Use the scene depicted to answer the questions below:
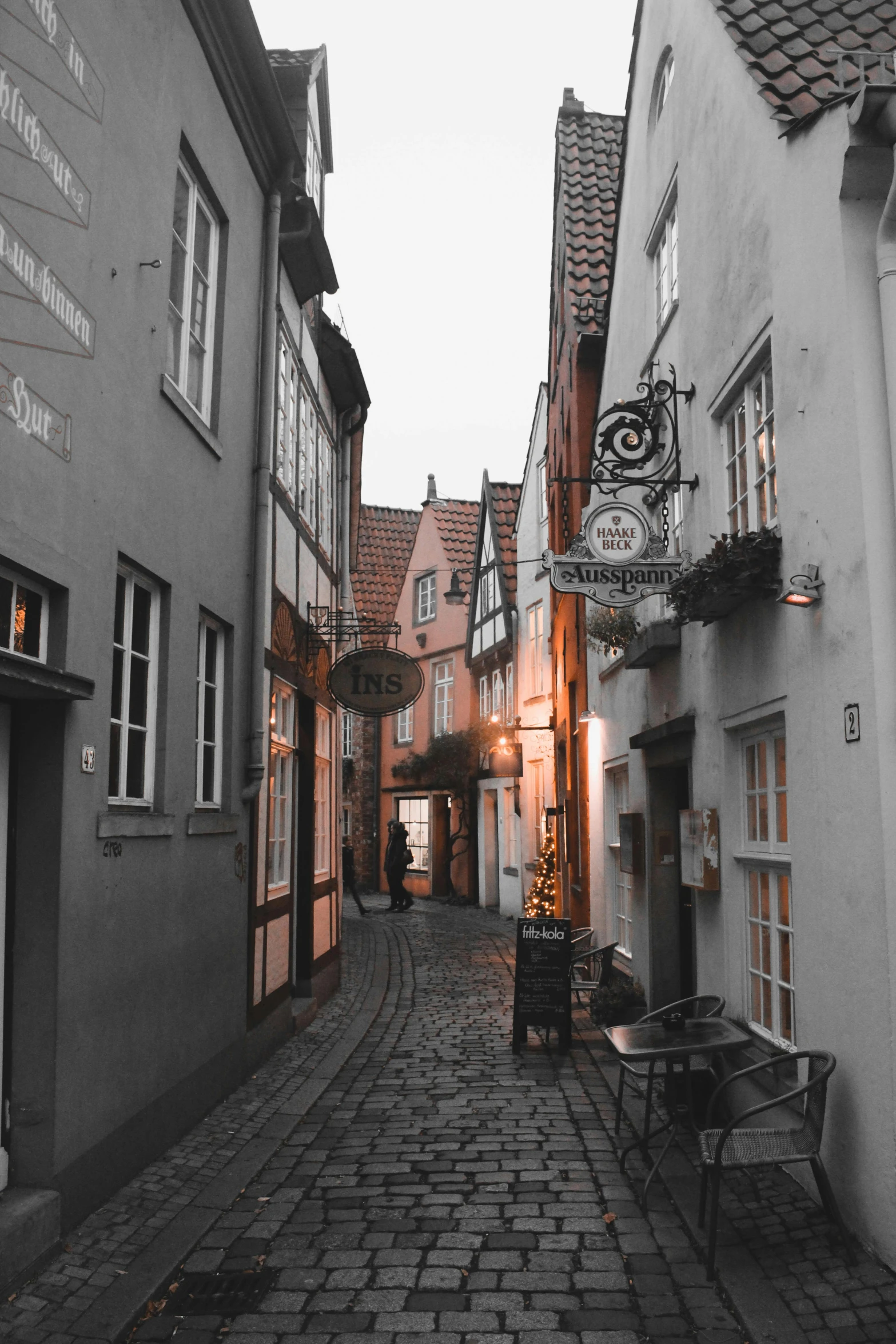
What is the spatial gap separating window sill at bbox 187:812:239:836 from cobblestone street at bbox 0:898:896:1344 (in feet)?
5.54

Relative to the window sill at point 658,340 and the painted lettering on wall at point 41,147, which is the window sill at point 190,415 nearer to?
the painted lettering on wall at point 41,147

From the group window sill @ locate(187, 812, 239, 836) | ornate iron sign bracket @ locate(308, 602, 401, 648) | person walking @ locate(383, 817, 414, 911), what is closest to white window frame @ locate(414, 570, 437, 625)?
person walking @ locate(383, 817, 414, 911)

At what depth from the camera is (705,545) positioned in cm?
749

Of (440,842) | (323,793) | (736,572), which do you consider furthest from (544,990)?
(440,842)

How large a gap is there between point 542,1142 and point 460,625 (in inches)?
816

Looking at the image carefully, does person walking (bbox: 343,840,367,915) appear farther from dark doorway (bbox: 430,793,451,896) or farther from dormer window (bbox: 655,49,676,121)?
dormer window (bbox: 655,49,676,121)

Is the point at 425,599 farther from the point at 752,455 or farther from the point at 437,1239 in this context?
the point at 437,1239

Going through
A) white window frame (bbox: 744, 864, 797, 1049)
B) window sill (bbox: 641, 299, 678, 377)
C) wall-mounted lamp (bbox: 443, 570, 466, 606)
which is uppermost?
wall-mounted lamp (bbox: 443, 570, 466, 606)

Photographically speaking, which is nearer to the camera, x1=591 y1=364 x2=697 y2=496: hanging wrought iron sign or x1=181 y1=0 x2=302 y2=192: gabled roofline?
x1=181 y1=0 x2=302 y2=192: gabled roofline

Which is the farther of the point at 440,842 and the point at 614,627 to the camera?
the point at 440,842

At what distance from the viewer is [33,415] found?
181 inches

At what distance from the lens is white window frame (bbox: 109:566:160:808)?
19.3ft

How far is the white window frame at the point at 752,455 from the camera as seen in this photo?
6.32 m

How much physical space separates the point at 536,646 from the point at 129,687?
14905 mm
